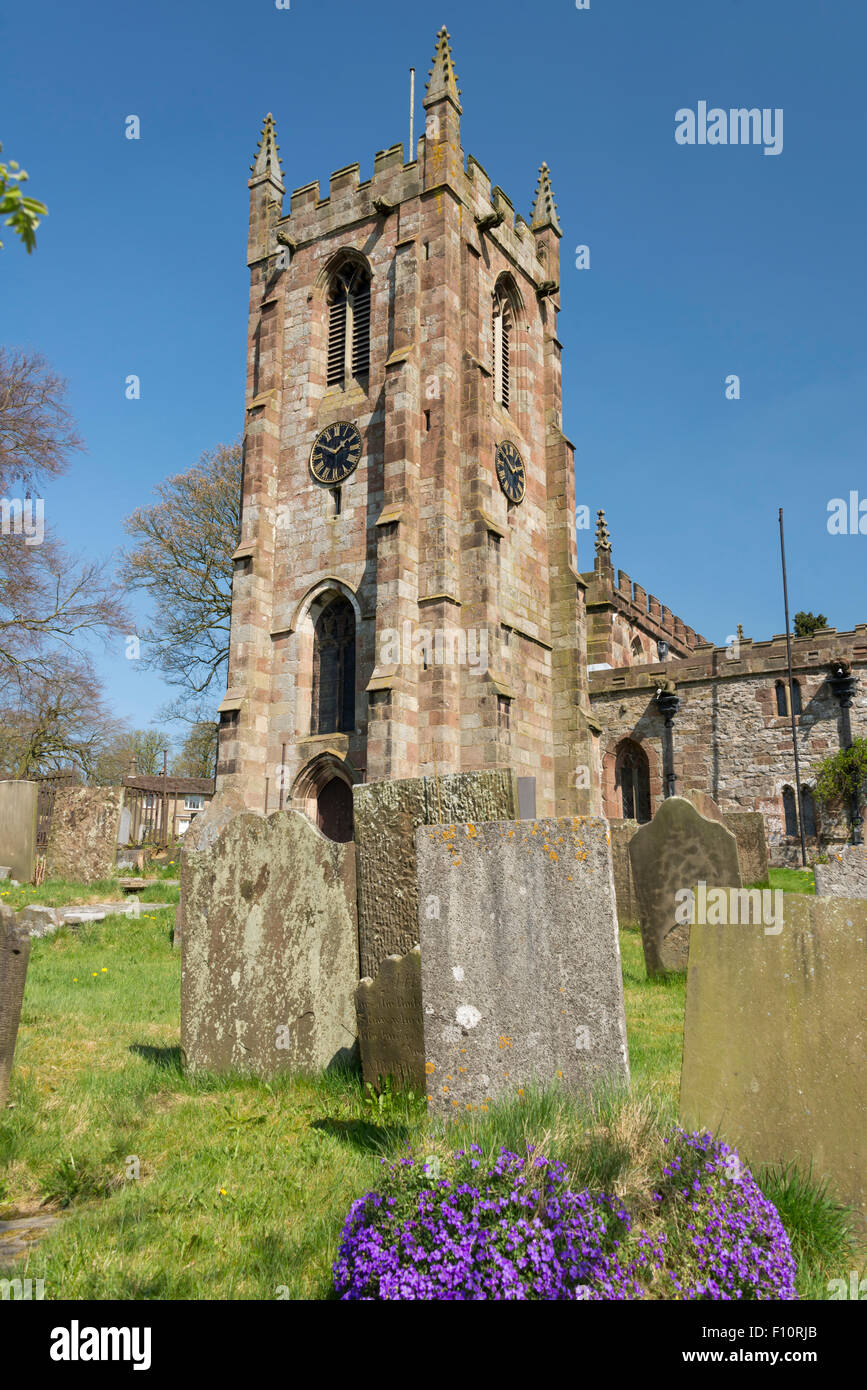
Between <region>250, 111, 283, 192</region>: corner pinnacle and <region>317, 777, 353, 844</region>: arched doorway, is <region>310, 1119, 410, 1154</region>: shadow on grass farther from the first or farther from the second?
<region>250, 111, 283, 192</region>: corner pinnacle

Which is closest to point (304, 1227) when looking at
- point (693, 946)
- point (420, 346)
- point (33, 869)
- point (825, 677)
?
point (693, 946)

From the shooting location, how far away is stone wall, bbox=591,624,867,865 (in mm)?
23281

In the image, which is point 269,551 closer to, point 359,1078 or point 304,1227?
point 359,1078

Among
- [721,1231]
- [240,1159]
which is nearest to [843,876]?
[721,1231]

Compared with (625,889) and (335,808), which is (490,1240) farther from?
(335,808)

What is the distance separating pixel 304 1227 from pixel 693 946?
193 cm

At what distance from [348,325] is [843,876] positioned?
17.9 metres

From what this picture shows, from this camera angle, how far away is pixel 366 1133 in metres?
4.29

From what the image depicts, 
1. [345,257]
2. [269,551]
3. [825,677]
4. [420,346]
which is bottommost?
[825,677]

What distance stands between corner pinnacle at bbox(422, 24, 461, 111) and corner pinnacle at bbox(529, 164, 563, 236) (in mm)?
5486

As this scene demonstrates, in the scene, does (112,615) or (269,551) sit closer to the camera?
(269,551)

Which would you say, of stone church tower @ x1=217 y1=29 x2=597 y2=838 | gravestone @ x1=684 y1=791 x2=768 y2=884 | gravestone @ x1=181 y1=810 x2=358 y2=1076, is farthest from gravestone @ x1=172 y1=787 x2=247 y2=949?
gravestone @ x1=684 y1=791 x2=768 y2=884

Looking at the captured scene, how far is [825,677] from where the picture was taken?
23.5 m
